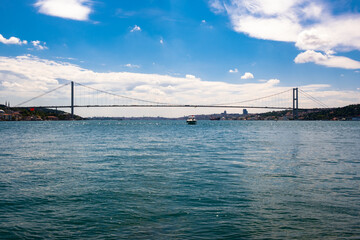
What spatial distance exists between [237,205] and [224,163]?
7.86 meters

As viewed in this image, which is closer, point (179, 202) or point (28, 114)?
point (179, 202)

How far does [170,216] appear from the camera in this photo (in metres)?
7.03

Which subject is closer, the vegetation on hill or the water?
the water

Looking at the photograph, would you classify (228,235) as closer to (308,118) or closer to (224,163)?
(224,163)

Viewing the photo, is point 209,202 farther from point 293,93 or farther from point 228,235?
point 293,93

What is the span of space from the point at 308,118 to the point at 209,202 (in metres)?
209

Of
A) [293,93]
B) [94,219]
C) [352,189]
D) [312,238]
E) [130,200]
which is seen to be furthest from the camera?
[293,93]

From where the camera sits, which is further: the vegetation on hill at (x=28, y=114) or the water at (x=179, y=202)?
the vegetation on hill at (x=28, y=114)

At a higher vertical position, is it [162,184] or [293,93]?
[293,93]

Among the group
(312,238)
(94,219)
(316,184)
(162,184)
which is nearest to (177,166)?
(162,184)

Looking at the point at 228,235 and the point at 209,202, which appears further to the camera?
the point at 209,202

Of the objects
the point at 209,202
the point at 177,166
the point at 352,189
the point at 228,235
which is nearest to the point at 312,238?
the point at 228,235

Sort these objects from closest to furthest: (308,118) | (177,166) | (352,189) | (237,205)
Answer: (237,205), (352,189), (177,166), (308,118)

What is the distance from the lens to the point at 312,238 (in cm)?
582
